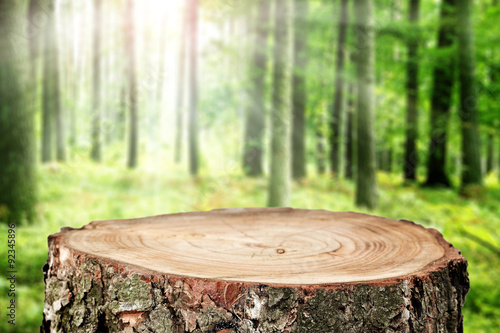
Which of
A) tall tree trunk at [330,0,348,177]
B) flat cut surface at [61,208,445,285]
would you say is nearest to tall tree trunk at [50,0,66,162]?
tall tree trunk at [330,0,348,177]

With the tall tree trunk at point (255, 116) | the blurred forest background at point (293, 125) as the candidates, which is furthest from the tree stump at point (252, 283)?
the tall tree trunk at point (255, 116)

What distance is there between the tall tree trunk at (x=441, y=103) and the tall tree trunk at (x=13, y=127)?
9.71 m

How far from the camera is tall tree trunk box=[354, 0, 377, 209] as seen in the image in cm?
771

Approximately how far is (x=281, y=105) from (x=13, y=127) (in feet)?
14.0

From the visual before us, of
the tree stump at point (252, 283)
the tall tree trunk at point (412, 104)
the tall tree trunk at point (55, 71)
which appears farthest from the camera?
the tall tree trunk at point (55, 71)

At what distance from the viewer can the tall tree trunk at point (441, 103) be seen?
34.9ft

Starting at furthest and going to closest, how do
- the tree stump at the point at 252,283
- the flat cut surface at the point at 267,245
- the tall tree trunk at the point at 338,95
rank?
1. the tall tree trunk at the point at 338,95
2. the flat cut surface at the point at 267,245
3. the tree stump at the point at 252,283

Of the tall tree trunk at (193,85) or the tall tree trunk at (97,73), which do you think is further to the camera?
the tall tree trunk at (97,73)

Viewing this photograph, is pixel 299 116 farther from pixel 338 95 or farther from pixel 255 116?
pixel 338 95

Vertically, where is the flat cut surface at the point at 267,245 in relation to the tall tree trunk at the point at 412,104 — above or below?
below

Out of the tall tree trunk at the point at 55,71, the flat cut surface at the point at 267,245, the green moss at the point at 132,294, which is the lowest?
the green moss at the point at 132,294

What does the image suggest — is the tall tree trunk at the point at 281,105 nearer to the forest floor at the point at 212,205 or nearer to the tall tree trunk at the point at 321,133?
the forest floor at the point at 212,205

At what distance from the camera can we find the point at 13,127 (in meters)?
5.85

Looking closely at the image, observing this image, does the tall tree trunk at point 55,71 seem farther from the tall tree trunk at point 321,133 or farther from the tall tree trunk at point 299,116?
the tall tree trunk at point 321,133
